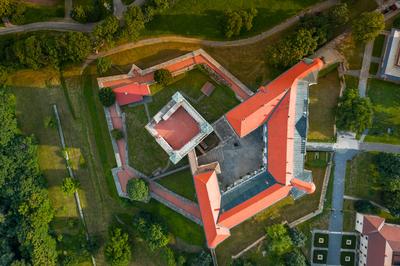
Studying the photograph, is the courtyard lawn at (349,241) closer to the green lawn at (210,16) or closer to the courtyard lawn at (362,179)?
the courtyard lawn at (362,179)

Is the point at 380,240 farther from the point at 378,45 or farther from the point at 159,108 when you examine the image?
the point at 159,108

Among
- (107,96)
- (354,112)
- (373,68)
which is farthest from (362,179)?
(107,96)

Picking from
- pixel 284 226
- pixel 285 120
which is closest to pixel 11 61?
→ pixel 285 120

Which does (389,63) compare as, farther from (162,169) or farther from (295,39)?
(162,169)

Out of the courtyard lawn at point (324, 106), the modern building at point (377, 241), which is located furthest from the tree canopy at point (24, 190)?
the modern building at point (377, 241)

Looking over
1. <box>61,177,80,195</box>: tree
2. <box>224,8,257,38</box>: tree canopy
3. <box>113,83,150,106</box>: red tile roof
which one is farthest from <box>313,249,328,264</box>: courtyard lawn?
<box>61,177,80,195</box>: tree

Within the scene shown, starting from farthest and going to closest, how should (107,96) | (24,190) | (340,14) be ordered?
(24,190) < (107,96) < (340,14)

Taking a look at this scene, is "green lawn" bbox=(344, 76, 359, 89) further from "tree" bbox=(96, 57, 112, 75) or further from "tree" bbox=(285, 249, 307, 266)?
"tree" bbox=(96, 57, 112, 75)
